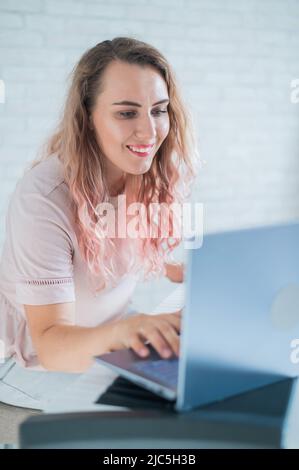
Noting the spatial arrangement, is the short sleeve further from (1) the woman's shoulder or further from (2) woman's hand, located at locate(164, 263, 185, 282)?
(2) woman's hand, located at locate(164, 263, 185, 282)

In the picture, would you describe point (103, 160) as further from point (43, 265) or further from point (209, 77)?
point (209, 77)

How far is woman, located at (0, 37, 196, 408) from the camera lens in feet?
3.61

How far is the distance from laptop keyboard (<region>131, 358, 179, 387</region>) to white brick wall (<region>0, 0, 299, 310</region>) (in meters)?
1.72

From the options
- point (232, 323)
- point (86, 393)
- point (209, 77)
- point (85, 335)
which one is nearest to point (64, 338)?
point (85, 335)

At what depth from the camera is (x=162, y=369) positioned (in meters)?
0.72

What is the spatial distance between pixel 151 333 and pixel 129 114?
2.19 ft

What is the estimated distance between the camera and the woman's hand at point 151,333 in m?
0.74

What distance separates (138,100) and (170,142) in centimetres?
24

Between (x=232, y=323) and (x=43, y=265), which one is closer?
(x=232, y=323)

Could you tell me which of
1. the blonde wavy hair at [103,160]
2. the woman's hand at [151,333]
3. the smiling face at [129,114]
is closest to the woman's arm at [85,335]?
the woman's hand at [151,333]

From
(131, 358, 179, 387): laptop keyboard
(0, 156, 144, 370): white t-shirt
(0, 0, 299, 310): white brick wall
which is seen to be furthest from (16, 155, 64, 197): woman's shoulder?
(0, 0, 299, 310): white brick wall

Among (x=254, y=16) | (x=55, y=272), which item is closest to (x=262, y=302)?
(x=55, y=272)

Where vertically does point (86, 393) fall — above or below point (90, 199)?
below
